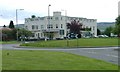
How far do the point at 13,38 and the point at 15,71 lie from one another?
96.9 m

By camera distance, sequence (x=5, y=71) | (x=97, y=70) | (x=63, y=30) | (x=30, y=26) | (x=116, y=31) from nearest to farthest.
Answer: (x=5, y=71), (x=97, y=70), (x=116, y=31), (x=63, y=30), (x=30, y=26)

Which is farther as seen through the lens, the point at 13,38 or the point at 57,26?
the point at 57,26

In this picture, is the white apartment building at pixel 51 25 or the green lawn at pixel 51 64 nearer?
the green lawn at pixel 51 64

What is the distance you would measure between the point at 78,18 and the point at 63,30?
1794cm

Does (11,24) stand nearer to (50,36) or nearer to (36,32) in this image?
(36,32)

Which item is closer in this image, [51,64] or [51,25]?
[51,64]

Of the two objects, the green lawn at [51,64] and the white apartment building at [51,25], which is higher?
the white apartment building at [51,25]

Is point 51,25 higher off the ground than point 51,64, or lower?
higher

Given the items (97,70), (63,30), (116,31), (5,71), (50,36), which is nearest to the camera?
(5,71)

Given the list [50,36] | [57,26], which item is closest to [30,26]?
[57,26]

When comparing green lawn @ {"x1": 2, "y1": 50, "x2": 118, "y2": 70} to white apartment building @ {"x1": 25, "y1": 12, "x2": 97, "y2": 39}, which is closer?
green lawn @ {"x1": 2, "y1": 50, "x2": 118, "y2": 70}

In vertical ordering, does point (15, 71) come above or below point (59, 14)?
below

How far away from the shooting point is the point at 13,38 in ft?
359

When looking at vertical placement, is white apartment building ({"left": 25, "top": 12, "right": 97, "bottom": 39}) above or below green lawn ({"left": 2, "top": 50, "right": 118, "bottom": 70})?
above
